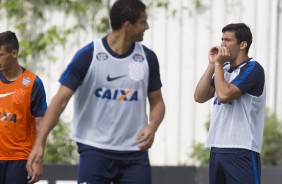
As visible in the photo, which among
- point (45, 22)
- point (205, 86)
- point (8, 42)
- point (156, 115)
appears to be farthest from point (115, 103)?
point (45, 22)

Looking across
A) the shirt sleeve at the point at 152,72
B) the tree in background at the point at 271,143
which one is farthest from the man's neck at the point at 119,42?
the tree in background at the point at 271,143

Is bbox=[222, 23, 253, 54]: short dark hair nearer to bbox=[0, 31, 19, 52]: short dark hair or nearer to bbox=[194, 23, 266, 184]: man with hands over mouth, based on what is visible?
bbox=[194, 23, 266, 184]: man with hands over mouth

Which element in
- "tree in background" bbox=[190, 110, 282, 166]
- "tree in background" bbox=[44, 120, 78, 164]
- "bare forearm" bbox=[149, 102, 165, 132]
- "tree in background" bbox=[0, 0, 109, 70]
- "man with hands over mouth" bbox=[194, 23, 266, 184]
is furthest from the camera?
"tree in background" bbox=[0, 0, 109, 70]

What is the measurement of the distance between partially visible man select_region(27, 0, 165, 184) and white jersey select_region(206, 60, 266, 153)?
115cm

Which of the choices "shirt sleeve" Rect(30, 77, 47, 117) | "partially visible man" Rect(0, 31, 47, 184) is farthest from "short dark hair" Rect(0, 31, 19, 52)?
"shirt sleeve" Rect(30, 77, 47, 117)

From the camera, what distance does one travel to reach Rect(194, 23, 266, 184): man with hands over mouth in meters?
6.89

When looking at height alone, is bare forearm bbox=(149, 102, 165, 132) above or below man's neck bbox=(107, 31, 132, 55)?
below

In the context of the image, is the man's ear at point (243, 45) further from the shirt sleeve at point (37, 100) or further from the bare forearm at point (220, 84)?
the shirt sleeve at point (37, 100)

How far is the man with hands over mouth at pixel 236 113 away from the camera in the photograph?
689cm

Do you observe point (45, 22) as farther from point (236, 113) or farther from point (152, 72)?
point (152, 72)

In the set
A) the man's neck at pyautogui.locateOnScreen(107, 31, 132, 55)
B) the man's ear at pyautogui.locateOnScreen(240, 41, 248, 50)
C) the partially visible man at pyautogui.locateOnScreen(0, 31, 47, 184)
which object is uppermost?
the man's ear at pyautogui.locateOnScreen(240, 41, 248, 50)

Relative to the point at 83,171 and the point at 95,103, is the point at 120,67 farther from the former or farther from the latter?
Result: the point at 83,171

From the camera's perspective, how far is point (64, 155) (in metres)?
11.9

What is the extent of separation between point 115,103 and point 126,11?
0.67 meters
